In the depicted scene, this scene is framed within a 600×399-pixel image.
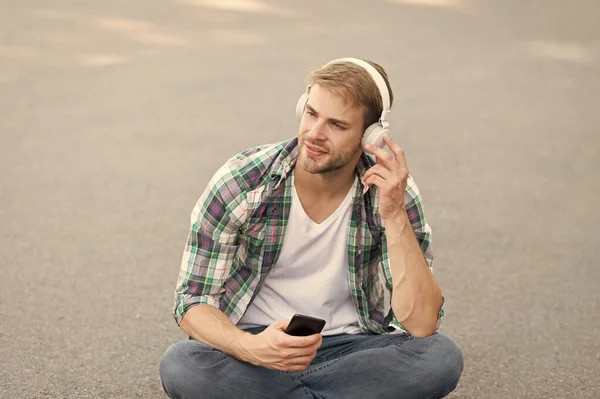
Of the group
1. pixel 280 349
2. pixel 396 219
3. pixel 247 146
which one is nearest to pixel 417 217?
pixel 396 219

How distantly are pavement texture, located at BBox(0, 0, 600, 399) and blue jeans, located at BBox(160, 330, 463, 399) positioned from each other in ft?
2.09

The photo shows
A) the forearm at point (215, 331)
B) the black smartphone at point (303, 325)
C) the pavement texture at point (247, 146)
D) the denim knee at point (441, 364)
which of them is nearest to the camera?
the black smartphone at point (303, 325)

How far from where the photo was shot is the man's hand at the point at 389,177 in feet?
9.68

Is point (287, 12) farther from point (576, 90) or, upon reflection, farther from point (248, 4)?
point (576, 90)

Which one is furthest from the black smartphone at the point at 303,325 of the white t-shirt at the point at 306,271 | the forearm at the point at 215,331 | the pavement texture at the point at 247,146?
the pavement texture at the point at 247,146

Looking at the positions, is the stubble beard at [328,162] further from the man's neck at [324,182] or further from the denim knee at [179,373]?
the denim knee at [179,373]

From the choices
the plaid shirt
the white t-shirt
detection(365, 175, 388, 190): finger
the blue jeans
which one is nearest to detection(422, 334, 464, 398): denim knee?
the blue jeans

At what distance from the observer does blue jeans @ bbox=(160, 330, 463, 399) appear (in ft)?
9.58

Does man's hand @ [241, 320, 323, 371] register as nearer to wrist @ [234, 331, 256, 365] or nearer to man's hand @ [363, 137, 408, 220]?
wrist @ [234, 331, 256, 365]

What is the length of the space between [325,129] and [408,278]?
461 mm

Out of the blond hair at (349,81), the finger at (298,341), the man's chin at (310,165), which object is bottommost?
the finger at (298,341)

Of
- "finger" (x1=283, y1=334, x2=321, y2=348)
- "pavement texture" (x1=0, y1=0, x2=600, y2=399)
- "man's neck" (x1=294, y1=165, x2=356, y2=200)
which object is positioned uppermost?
"man's neck" (x1=294, y1=165, x2=356, y2=200)

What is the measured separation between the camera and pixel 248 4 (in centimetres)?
967

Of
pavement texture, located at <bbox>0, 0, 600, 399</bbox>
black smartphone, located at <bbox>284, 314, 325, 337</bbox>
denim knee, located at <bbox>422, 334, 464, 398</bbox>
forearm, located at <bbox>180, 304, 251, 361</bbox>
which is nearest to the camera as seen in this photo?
black smartphone, located at <bbox>284, 314, 325, 337</bbox>
